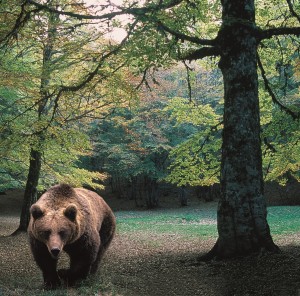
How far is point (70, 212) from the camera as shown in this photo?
5.29m

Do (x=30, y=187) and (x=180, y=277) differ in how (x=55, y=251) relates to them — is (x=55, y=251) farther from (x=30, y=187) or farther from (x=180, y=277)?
(x=30, y=187)

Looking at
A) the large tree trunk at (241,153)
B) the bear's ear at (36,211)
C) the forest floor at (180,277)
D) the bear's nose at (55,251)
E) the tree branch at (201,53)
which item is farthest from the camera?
the tree branch at (201,53)

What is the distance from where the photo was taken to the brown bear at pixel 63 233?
508cm

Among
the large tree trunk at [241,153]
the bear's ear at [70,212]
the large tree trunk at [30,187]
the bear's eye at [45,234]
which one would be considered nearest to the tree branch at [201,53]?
the large tree trunk at [241,153]

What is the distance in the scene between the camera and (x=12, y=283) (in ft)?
19.5

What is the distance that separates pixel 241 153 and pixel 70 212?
335 cm

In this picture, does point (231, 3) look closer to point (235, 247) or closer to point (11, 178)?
point (235, 247)

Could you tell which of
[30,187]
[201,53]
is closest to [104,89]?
[201,53]

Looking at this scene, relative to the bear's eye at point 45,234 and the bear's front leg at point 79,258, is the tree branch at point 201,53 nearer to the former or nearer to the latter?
the bear's front leg at point 79,258

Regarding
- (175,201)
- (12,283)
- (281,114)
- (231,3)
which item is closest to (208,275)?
(12,283)

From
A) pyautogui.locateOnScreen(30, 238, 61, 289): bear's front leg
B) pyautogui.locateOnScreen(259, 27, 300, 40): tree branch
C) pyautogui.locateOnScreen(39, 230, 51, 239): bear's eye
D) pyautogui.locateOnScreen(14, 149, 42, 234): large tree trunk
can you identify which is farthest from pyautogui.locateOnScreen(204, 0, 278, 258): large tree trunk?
pyautogui.locateOnScreen(14, 149, 42, 234): large tree trunk

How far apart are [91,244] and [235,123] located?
338 centimetres

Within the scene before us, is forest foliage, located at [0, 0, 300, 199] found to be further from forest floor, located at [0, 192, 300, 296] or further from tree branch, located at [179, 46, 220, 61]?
forest floor, located at [0, 192, 300, 296]

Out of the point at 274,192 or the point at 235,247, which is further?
the point at 274,192
